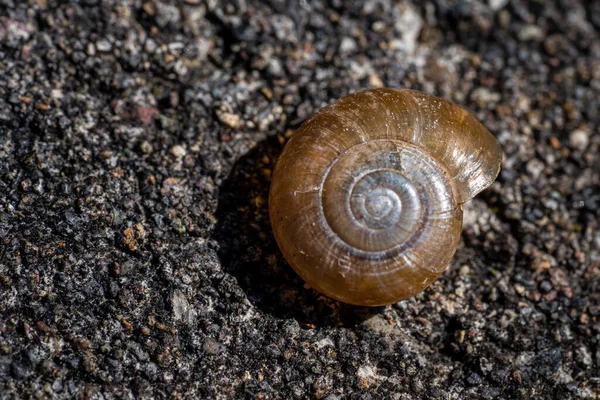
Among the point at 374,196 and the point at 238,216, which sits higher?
the point at 374,196

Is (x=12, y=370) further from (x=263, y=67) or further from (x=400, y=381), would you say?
(x=263, y=67)

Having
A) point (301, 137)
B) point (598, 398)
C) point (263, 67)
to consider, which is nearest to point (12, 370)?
point (301, 137)

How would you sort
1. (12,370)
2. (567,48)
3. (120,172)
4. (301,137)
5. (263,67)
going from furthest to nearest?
(567,48)
(263,67)
(120,172)
(301,137)
(12,370)

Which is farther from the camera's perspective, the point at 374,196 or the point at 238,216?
the point at 238,216
